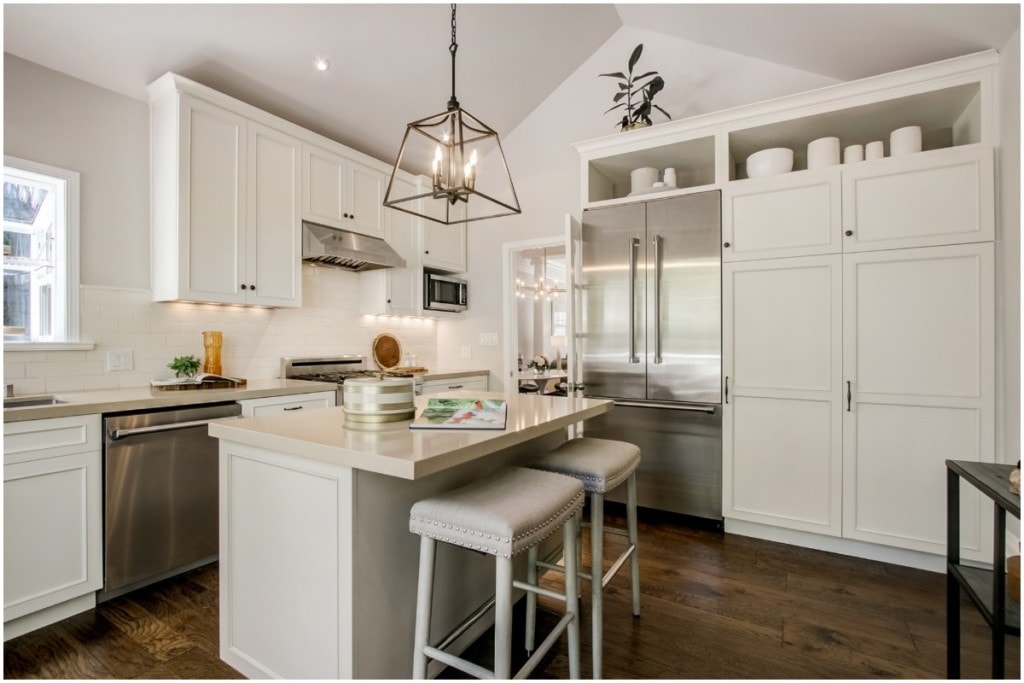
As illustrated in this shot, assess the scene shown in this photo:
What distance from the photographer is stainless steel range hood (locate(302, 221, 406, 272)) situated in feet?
10.7

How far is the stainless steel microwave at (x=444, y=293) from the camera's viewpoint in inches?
167

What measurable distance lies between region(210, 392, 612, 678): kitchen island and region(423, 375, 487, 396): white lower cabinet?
86.1 inches

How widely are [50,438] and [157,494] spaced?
19.5 inches

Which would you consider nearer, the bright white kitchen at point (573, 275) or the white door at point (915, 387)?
the bright white kitchen at point (573, 275)

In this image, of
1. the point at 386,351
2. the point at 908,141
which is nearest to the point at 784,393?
the point at 908,141

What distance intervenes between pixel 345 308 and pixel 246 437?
255 centimetres

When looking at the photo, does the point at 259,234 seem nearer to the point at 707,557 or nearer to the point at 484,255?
the point at 484,255

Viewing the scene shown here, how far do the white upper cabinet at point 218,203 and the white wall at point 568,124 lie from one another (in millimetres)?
1637

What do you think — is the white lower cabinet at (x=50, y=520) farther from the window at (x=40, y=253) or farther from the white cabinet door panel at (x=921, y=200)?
the white cabinet door panel at (x=921, y=200)

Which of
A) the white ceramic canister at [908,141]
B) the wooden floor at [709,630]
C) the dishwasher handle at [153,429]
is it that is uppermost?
the white ceramic canister at [908,141]

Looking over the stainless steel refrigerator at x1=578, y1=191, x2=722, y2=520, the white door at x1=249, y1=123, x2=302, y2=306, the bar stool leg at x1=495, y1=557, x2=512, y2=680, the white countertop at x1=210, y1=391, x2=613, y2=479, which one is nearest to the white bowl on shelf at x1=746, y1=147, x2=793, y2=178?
the stainless steel refrigerator at x1=578, y1=191, x2=722, y2=520

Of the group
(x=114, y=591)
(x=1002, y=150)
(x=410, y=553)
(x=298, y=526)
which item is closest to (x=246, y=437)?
(x=298, y=526)

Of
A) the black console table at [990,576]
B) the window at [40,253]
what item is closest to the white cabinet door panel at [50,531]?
the window at [40,253]

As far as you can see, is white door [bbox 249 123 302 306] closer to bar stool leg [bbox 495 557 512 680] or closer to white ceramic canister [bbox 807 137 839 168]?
bar stool leg [bbox 495 557 512 680]
